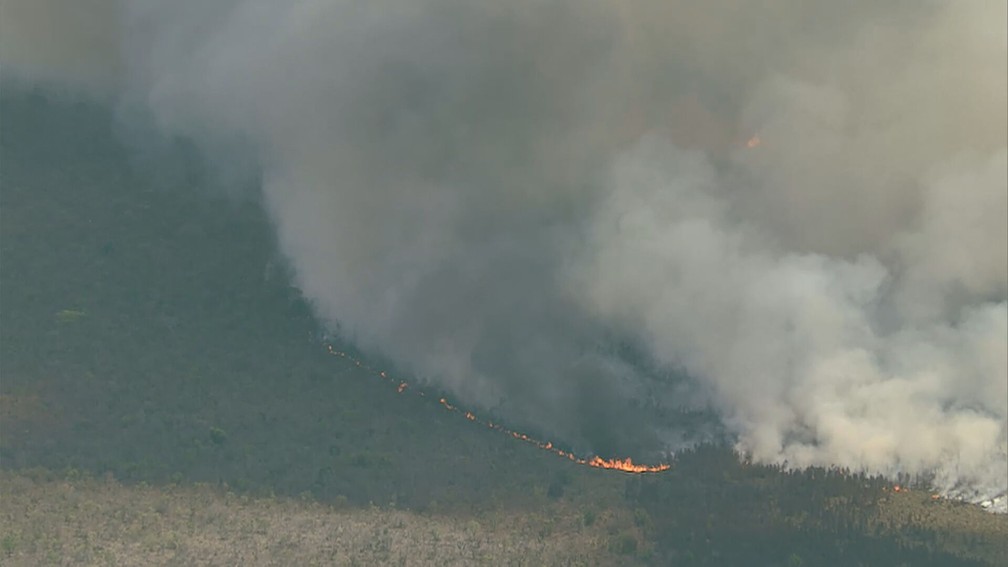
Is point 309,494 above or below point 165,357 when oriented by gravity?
below

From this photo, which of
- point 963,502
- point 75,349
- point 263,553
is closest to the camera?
point 263,553

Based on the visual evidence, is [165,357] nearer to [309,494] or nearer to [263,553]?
[309,494]

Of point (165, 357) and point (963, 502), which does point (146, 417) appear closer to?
point (165, 357)

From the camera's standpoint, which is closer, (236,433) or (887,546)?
(887,546)

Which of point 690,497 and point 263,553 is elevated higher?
point 690,497

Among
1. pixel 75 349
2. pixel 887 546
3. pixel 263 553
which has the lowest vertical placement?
pixel 263 553

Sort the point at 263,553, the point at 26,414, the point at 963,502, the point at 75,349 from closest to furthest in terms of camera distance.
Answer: the point at 263,553
the point at 963,502
the point at 26,414
the point at 75,349

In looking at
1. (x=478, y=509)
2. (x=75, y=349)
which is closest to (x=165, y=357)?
(x=75, y=349)

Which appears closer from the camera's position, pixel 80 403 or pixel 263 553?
pixel 263 553

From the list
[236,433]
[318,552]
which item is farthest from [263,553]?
[236,433]
